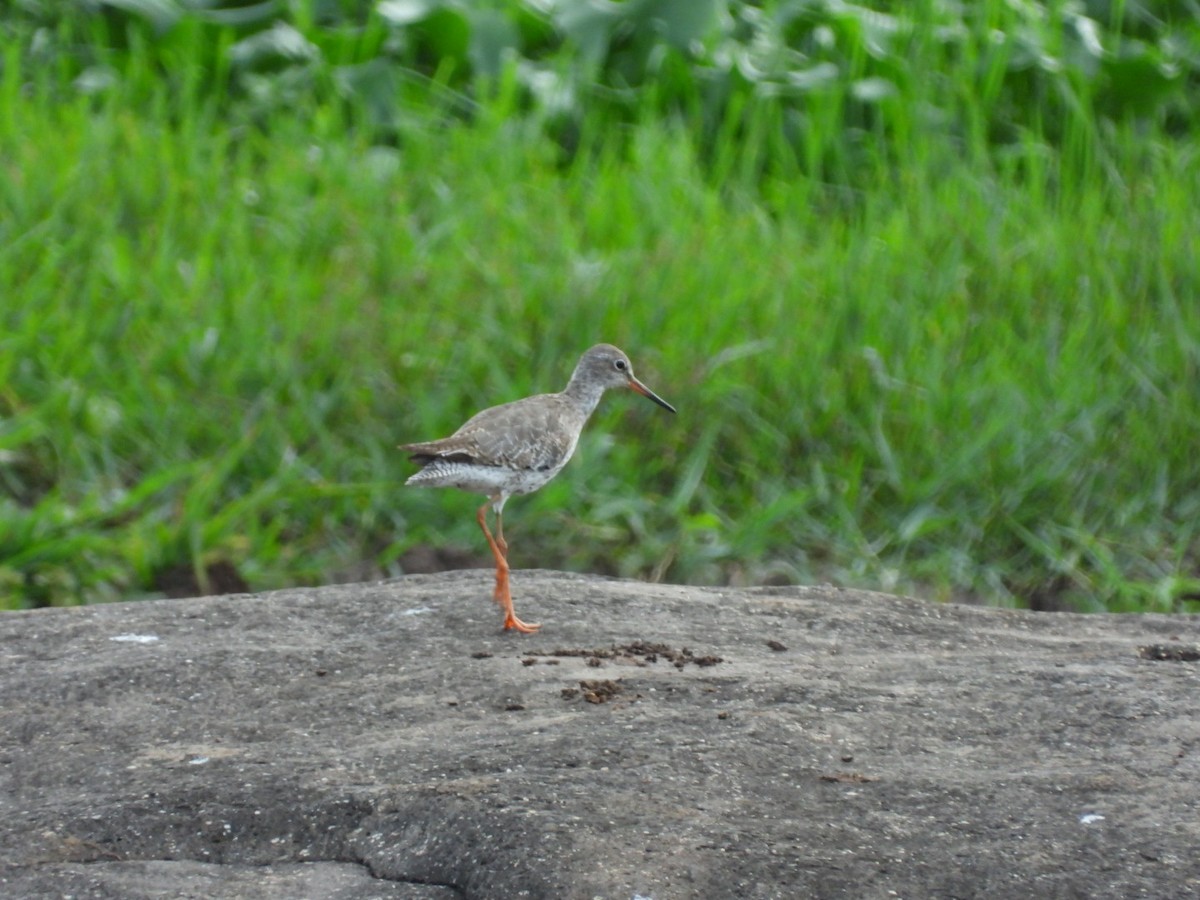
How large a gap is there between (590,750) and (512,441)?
4.14 ft

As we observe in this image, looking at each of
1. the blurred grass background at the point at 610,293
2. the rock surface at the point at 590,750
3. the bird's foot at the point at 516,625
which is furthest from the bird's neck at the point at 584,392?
the bird's foot at the point at 516,625

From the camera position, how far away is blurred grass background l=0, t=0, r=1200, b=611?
565 centimetres

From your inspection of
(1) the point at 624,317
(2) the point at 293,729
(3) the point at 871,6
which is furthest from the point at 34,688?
(3) the point at 871,6

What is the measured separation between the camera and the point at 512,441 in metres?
4.36

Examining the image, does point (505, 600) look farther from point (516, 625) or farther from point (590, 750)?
point (590, 750)

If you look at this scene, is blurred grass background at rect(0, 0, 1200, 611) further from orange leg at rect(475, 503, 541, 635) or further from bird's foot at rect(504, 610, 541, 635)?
bird's foot at rect(504, 610, 541, 635)

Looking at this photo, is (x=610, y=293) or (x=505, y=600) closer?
(x=505, y=600)

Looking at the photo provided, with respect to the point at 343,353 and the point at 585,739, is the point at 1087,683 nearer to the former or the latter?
the point at 585,739

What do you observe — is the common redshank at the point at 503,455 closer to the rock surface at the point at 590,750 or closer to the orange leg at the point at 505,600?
the orange leg at the point at 505,600

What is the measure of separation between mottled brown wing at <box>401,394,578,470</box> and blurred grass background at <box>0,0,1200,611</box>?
113 centimetres

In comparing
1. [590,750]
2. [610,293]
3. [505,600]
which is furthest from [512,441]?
[610,293]

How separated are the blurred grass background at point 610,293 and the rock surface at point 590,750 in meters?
1.12

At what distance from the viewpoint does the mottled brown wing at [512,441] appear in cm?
429

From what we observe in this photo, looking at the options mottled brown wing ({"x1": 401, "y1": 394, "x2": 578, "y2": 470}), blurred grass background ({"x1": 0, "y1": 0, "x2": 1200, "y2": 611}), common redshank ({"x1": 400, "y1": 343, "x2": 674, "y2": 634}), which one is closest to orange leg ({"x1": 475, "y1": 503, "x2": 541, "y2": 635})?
common redshank ({"x1": 400, "y1": 343, "x2": 674, "y2": 634})
